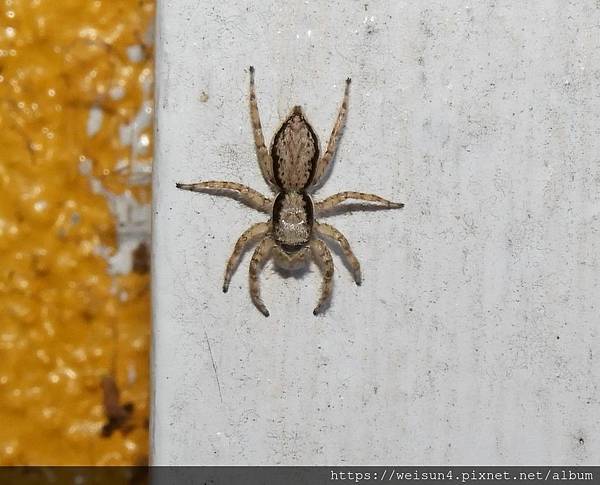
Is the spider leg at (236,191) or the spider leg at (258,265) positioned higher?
the spider leg at (236,191)

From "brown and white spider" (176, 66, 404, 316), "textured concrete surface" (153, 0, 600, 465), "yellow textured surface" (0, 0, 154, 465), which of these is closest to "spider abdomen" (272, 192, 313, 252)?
"brown and white spider" (176, 66, 404, 316)

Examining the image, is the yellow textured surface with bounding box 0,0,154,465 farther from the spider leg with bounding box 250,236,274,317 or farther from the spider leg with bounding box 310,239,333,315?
the spider leg with bounding box 310,239,333,315

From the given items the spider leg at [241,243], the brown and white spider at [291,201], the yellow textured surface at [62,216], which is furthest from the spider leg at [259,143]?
the yellow textured surface at [62,216]

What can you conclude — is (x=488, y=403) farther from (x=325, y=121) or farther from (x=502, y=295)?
(x=325, y=121)

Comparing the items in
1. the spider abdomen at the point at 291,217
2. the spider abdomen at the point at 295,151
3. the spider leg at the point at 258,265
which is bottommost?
the spider leg at the point at 258,265

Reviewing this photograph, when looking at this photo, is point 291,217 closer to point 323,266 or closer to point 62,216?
point 323,266

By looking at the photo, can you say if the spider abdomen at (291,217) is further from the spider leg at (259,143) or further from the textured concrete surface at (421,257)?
the textured concrete surface at (421,257)

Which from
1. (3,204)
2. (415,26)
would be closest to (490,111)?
(415,26)
